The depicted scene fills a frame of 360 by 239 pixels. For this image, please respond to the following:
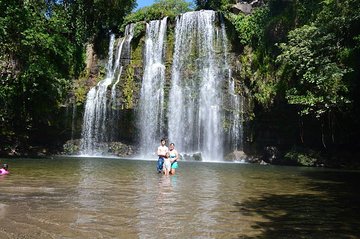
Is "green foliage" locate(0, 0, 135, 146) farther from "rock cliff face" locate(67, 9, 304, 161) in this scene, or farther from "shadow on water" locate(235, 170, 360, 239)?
"shadow on water" locate(235, 170, 360, 239)

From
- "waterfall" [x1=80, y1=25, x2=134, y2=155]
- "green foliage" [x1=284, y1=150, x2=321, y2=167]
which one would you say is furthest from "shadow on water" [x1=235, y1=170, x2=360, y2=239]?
"waterfall" [x1=80, y1=25, x2=134, y2=155]

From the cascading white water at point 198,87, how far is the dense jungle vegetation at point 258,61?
1.78m

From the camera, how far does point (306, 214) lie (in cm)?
683

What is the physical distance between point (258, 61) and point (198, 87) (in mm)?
4647

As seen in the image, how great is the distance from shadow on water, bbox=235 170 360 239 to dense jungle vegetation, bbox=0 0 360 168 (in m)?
10.6

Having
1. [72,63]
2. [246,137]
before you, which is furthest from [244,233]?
[72,63]

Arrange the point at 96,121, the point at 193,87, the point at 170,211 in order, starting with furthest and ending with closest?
1. the point at 96,121
2. the point at 193,87
3. the point at 170,211

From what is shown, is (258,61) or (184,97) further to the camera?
(184,97)

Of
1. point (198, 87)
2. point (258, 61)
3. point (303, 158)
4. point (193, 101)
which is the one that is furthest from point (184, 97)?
point (303, 158)

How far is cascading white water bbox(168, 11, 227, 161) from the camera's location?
27984 millimetres

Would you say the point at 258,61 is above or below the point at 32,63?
above

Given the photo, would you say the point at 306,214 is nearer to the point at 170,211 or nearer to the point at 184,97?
the point at 170,211

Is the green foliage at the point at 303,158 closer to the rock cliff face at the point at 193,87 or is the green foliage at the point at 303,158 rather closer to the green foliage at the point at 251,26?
the rock cliff face at the point at 193,87

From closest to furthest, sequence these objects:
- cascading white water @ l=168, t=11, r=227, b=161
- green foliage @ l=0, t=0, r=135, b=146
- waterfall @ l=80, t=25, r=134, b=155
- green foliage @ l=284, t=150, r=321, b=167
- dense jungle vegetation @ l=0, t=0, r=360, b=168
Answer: dense jungle vegetation @ l=0, t=0, r=360, b=168 < green foliage @ l=0, t=0, r=135, b=146 < green foliage @ l=284, t=150, r=321, b=167 < cascading white water @ l=168, t=11, r=227, b=161 < waterfall @ l=80, t=25, r=134, b=155
